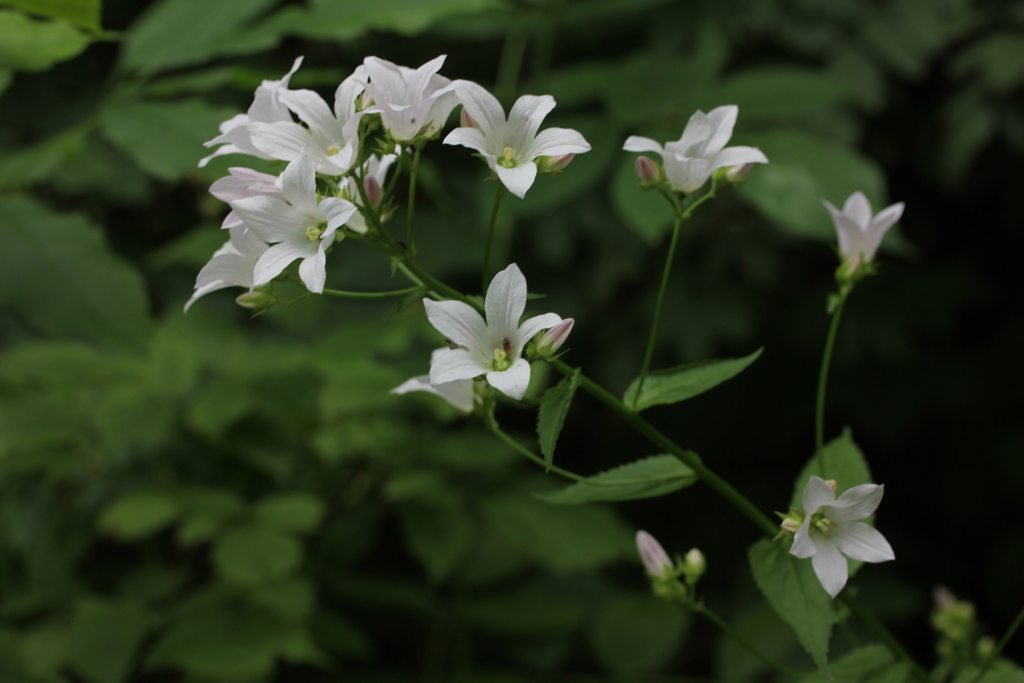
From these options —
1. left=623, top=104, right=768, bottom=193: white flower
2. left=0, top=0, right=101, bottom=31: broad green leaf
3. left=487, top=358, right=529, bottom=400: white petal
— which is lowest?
left=487, top=358, right=529, bottom=400: white petal

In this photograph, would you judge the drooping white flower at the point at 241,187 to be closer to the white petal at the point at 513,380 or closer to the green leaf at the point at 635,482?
the white petal at the point at 513,380

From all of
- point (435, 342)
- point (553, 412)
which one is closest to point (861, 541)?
point (553, 412)

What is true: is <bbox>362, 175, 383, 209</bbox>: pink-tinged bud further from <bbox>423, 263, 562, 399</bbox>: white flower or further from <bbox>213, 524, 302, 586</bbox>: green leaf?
<bbox>213, 524, 302, 586</bbox>: green leaf

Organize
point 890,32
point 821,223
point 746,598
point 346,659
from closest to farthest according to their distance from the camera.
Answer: point 821,223
point 890,32
point 346,659
point 746,598

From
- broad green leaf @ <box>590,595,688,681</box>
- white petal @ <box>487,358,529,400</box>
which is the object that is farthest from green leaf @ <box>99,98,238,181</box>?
broad green leaf @ <box>590,595,688,681</box>

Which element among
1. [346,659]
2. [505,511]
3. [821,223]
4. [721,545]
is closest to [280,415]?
[505,511]

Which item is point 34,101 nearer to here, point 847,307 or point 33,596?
point 33,596
